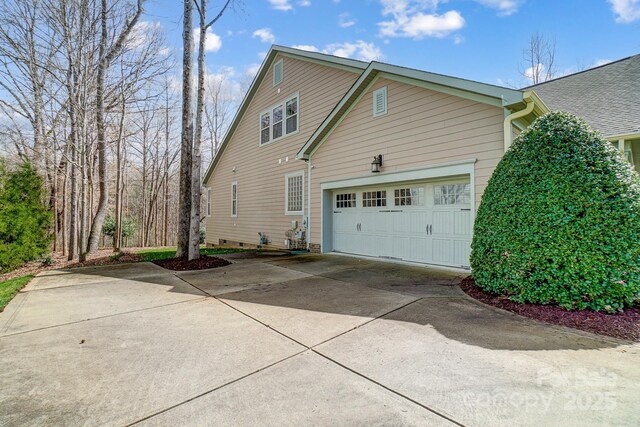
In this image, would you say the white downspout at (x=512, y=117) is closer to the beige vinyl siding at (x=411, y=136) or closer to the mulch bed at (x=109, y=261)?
the beige vinyl siding at (x=411, y=136)

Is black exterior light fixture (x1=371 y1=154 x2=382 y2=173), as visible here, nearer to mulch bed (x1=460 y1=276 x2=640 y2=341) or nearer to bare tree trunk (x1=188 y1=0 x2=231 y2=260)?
mulch bed (x1=460 y1=276 x2=640 y2=341)

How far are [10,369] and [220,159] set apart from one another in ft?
45.9

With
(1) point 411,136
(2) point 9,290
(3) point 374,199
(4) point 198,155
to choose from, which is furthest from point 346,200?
(2) point 9,290

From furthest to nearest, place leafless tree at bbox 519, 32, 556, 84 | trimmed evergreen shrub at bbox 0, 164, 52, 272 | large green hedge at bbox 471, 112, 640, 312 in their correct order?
1. leafless tree at bbox 519, 32, 556, 84
2. trimmed evergreen shrub at bbox 0, 164, 52, 272
3. large green hedge at bbox 471, 112, 640, 312

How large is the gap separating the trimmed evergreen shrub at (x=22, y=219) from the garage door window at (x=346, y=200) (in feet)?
28.9

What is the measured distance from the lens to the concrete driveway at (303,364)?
1938 mm

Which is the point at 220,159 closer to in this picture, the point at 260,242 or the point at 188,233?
the point at 260,242

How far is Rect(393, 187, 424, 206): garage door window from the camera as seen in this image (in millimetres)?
6946

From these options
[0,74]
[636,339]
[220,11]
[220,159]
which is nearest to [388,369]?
[636,339]

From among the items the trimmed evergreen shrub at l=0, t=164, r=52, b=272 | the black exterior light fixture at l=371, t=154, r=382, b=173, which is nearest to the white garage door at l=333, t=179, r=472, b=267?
the black exterior light fixture at l=371, t=154, r=382, b=173

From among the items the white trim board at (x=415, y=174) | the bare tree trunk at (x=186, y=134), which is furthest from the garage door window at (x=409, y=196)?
the bare tree trunk at (x=186, y=134)

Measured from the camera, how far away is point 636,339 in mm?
2920

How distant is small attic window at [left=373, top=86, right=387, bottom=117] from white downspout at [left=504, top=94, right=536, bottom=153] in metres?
2.89

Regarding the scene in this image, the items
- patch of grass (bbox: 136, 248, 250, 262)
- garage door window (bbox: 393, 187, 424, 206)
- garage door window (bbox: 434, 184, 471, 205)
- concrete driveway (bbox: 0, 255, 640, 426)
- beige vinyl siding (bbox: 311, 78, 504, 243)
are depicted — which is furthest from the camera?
patch of grass (bbox: 136, 248, 250, 262)
